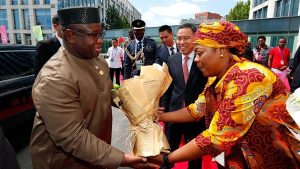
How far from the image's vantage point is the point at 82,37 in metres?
1.44

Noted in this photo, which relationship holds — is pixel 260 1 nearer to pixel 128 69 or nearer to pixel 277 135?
pixel 128 69

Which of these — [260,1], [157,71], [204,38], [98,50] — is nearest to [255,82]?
→ [204,38]

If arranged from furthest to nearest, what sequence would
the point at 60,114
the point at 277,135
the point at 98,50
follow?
1. the point at 98,50
2. the point at 277,135
3. the point at 60,114

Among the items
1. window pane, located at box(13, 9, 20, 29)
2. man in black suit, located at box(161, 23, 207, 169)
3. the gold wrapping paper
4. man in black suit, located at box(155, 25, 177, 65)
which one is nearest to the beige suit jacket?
the gold wrapping paper

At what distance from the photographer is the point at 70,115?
1352 mm

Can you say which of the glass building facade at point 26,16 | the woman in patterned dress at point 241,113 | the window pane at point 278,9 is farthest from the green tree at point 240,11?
the woman in patterned dress at point 241,113

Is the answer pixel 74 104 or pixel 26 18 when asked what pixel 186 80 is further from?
pixel 26 18

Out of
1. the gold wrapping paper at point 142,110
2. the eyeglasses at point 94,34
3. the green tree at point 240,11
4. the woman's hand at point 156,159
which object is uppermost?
the green tree at point 240,11

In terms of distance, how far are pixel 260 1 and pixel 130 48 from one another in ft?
102

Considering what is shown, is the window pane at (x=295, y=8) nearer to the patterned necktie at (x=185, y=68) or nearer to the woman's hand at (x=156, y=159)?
the patterned necktie at (x=185, y=68)

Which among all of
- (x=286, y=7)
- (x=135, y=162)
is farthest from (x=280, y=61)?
(x=286, y=7)

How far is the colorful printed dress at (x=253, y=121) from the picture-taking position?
1357mm

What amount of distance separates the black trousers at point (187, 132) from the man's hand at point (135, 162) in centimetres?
141

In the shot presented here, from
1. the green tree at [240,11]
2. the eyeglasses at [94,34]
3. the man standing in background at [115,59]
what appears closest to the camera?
the eyeglasses at [94,34]
